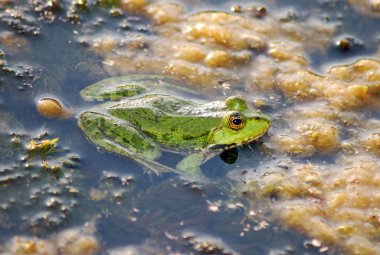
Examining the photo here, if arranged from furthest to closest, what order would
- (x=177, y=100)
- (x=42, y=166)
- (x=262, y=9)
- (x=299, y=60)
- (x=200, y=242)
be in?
(x=262, y=9)
(x=299, y=60)
(x=177, y=100)
(x=42, y=166)
(x=200, y=242)

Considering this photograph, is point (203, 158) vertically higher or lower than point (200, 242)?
higher

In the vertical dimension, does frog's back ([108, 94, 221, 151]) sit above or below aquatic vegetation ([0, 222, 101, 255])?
above

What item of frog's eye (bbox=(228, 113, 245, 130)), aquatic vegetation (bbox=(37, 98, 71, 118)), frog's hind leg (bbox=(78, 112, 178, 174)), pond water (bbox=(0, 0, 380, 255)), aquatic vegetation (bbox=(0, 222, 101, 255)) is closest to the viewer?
aquatic vegetation (bbox=(0, 222, 101, 255))

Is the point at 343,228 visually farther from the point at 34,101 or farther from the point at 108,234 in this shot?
the point at 34,101

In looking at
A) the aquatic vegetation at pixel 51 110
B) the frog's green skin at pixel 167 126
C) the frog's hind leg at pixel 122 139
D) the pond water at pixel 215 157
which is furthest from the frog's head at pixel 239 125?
the aquatic vegetation at pixel 51 110

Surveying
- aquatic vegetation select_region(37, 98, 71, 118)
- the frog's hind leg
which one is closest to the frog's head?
the frog's hind leg

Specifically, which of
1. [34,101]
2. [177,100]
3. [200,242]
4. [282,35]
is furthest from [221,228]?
[282,35]

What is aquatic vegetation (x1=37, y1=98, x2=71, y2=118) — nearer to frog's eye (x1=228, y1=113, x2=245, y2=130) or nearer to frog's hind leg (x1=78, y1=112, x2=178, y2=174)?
frog's hind leg (x1=78, y1=112, x2=178, y2=174)
